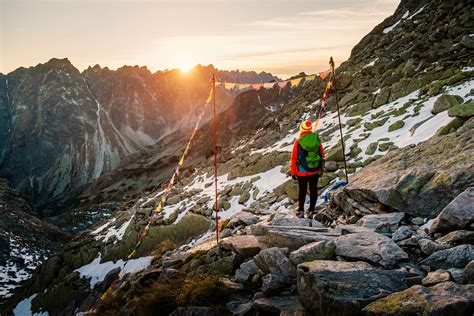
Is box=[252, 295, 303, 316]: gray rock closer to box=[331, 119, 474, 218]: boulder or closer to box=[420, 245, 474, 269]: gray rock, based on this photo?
box=[420, 245, 474, 269]: gray rock

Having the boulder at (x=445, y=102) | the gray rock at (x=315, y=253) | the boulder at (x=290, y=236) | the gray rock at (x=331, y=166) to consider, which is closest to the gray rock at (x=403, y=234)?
the boulder at (x=290, y=236)

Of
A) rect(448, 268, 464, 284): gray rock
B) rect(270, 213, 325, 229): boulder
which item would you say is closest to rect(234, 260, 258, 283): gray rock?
rect(270, 213, 325, 229): boulder

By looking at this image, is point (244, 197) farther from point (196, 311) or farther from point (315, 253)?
point (315, 253)

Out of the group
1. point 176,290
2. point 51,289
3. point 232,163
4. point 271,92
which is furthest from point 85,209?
point 176,290

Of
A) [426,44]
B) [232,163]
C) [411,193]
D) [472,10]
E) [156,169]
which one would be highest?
[472,10]

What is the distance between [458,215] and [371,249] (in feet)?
5.99

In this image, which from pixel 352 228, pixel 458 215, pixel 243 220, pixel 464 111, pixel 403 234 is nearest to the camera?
pixel 458 215

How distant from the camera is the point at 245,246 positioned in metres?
9.37

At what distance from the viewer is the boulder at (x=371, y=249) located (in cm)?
678

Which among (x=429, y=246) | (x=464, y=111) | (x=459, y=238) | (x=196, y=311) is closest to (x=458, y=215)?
(x=459, y=238)

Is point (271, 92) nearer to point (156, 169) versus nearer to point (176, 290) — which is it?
point (156, 169)

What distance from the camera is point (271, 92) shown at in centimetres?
16900

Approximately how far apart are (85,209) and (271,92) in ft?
287

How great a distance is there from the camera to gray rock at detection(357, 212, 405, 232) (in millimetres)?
9180
